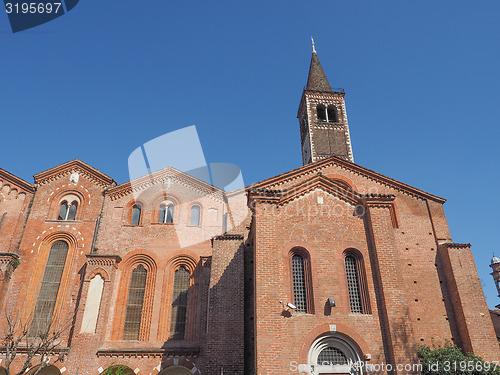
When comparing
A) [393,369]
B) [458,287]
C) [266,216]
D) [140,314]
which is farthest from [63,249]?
[458,287]

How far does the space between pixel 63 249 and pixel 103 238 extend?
233 cm

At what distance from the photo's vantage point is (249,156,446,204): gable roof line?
22922mm

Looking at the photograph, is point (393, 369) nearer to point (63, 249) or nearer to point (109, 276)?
point (109, 276)

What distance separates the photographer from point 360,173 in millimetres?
23953

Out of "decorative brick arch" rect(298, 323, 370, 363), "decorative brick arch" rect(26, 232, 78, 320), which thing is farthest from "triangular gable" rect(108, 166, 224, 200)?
"decorative brick arch" rect(298, 323, 370, 363)

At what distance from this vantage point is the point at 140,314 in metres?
20.2

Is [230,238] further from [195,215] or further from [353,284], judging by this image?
[353,284]

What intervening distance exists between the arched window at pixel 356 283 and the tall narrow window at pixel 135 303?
11.3m

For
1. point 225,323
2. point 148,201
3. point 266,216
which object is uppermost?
point 148,201

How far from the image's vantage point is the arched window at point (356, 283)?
47.3 ft

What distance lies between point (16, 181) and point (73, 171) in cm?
329

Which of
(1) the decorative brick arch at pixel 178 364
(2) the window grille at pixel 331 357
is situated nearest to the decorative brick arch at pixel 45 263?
(1) the decorative brick arch at pixel 178 364

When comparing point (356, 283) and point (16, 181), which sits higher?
point (16, 181)

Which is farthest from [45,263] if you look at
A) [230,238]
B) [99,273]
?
[230,238]
